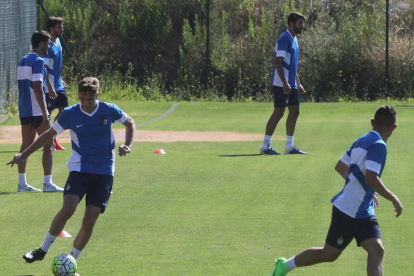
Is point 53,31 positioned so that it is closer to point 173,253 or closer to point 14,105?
point 173,253

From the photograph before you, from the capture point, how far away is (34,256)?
7.54 meters

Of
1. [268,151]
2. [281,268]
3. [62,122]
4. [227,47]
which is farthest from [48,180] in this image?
[227,47]

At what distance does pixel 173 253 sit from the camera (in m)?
8.13

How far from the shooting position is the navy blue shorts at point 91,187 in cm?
759

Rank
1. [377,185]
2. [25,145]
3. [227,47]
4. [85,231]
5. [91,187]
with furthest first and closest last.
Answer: [227,47] < [25,145] < [91,187] < [85,231] < [377,185]

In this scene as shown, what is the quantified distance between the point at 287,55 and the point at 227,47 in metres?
13.9

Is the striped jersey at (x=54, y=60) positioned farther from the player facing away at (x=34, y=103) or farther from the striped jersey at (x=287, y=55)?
the striped jersey at (x=287, y=55)

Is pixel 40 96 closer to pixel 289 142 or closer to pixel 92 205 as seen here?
pixel 92 205

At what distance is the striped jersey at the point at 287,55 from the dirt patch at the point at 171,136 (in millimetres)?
2750

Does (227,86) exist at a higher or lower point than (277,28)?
lower

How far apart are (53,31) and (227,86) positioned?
15.1 meters

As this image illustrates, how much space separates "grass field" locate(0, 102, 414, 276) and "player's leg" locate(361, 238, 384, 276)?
0.93 metres

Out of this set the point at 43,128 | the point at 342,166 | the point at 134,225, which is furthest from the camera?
the point at 43,128

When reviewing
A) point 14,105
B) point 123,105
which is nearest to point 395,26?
point 123,105
